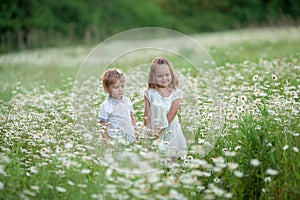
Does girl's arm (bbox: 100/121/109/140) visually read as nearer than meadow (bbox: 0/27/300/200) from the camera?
No

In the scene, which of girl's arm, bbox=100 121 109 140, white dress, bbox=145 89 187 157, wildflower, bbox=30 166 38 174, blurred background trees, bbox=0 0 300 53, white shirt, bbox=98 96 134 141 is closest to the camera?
wildflower, bbox=30 166 38 174

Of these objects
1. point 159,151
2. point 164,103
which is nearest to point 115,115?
point 164,103

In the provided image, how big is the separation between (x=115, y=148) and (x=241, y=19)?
106 ft

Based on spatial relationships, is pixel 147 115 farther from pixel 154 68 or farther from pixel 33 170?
pixel 33 170

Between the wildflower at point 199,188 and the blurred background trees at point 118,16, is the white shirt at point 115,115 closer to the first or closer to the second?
the wildflower at point 199,188

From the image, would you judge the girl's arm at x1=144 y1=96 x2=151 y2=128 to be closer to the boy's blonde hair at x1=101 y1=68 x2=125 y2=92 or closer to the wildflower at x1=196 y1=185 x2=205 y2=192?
the boy's blonde hair at x1=101 y1=68 x2=125 y2=92

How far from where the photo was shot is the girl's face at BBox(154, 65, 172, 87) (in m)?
4.58

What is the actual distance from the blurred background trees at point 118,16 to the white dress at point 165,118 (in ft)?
26.8

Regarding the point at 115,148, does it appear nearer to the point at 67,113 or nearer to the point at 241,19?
the point at 67,113

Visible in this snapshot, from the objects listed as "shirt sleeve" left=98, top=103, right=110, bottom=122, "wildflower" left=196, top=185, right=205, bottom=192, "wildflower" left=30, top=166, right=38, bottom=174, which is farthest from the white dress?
"wildflower" left=30, top=166, right=38, bottom=174

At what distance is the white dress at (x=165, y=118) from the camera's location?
4.52 metres

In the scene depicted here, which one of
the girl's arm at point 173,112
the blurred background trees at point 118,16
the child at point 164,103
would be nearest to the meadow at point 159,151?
the child at point 164,103

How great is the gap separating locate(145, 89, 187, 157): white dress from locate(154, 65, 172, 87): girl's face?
115 mm

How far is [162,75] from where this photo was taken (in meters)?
4.58
